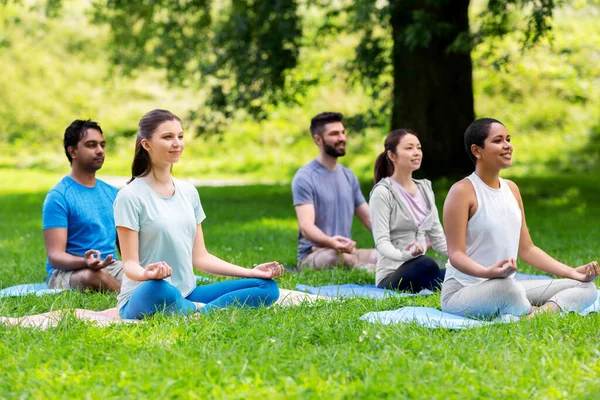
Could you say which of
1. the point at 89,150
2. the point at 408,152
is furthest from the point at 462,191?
the point at 89,150

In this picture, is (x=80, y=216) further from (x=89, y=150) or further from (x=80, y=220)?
(x=89, y=150)

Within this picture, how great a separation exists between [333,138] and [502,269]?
3.21 meters

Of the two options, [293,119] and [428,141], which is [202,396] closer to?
[428,141]

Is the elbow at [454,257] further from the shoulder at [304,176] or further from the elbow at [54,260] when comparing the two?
the elbow at [54,260]

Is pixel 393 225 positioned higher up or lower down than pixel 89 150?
lower down

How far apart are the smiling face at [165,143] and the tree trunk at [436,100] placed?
9.58m

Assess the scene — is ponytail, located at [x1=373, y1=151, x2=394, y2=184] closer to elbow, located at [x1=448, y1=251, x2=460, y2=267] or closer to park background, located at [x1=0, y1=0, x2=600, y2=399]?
park background, located at [x1=0, y1=0, x2=600, y2=399]

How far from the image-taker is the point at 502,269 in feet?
15.4

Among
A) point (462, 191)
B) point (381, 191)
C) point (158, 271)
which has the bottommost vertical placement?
point (158, 271)

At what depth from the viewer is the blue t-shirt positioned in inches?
256

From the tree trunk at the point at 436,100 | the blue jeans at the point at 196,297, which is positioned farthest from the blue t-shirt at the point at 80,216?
the tree trunk at the point at 436,100

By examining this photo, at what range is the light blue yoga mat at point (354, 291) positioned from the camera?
5.97 m

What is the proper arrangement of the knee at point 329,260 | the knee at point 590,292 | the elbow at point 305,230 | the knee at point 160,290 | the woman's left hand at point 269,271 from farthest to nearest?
the knee at point 329,260, the elbow at point 305,230, the knee at point 590,292, the woman's left hand at point 269,271, the knee at point 160,290

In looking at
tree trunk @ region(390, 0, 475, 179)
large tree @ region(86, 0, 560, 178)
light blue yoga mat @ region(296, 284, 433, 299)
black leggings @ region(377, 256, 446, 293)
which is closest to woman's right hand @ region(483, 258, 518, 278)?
light blue yoga mat @ region(296, 284, 433, 299)
